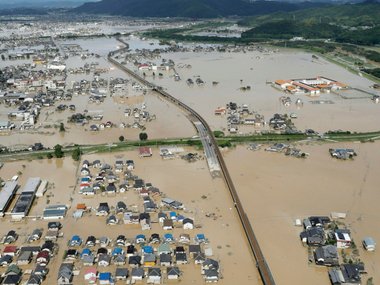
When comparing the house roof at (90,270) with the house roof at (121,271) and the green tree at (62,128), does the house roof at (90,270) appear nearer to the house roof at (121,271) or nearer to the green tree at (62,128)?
the house roof at (121,271)

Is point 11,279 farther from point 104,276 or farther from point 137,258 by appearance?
point 137,258

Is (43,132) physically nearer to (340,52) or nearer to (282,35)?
(340,52)

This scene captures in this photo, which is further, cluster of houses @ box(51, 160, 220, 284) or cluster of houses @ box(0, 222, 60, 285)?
cluster of houses @ box(51, 160, 220, 284)

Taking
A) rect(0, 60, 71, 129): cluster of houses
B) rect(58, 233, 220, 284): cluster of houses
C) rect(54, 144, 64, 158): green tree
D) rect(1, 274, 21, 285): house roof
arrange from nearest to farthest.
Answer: rect(1, 274, 21, 285): house roof < rect(58, 233, 220, 284): cluster of houses < rect(54, 144, 64, 158): green tree < rect(0, 60, 71, 129): cluster of houses

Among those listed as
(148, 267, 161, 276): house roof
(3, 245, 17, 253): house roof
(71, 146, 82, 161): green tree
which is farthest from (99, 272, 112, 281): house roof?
(71, 146, 82, 161): green tree

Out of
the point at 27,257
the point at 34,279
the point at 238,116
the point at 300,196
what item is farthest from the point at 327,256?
the point at 238,116

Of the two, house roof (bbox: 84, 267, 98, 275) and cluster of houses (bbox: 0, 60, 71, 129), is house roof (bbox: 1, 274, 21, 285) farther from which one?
cluster of houses (bbox: 0, 60, 71, 129)
